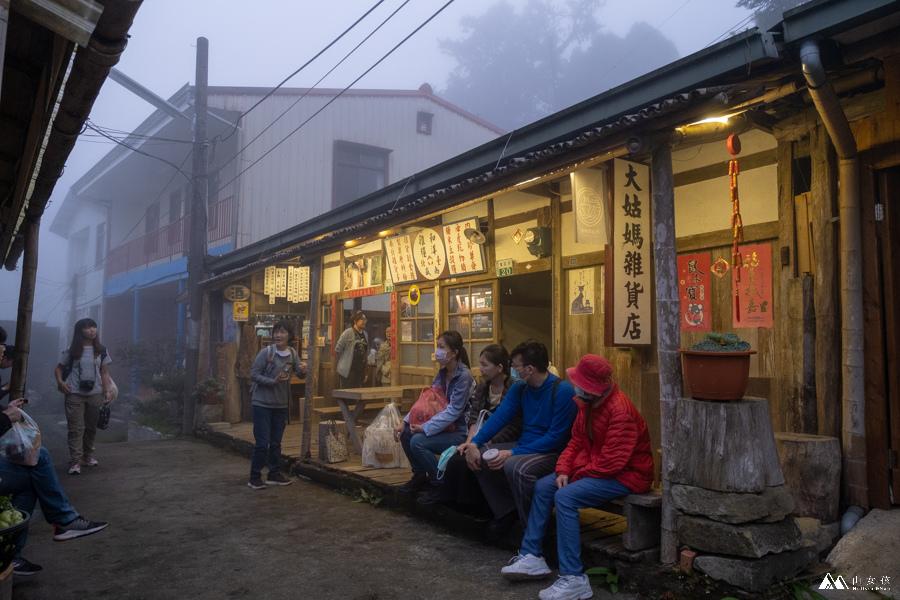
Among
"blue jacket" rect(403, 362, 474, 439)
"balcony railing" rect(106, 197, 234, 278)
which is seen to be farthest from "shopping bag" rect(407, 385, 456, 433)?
"balcony railing" rect(106, 197, 234, 278)

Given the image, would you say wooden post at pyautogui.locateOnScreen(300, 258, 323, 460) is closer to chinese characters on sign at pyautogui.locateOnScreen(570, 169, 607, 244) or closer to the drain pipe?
chinese characters on sign at pyautogui.locateOnScreen(570, 169, 607, 244)

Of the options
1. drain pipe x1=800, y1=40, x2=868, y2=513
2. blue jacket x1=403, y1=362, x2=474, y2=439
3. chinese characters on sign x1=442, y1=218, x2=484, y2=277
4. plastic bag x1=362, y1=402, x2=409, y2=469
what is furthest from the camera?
chinese characters on sign x1=442, y1=218, x2=484, y2=277

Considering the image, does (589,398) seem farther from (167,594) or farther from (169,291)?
(169,291)

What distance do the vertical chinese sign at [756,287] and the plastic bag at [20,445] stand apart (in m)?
6.48

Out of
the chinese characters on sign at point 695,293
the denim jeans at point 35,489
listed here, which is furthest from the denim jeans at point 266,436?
the chinese characters on sign at point 695,293

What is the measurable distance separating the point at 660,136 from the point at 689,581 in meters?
3.38

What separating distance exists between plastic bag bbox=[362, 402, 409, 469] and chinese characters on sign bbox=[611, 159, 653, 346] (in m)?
3.22

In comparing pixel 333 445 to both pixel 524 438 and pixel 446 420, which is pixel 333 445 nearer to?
pixel 446 420

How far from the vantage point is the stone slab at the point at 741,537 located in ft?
13.1

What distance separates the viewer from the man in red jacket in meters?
4.53

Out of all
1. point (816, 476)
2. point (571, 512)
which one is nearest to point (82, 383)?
point (571, 512)

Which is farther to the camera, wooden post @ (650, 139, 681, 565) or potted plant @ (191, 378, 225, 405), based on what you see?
potted plant @ (191, 378, 225, 405)

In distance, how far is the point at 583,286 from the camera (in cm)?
787

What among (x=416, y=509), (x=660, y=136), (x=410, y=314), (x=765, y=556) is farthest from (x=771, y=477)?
(x=410, y=314)
